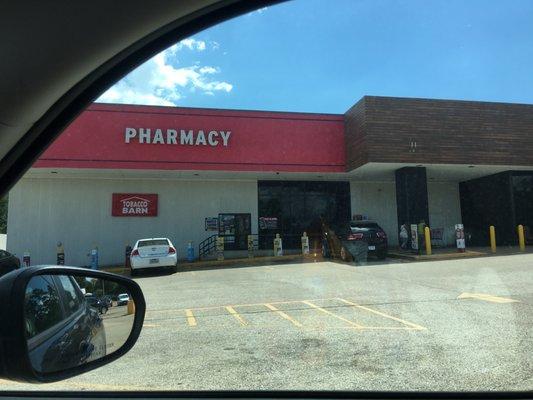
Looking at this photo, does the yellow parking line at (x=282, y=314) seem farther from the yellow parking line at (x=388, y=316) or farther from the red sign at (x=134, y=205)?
the red sign at (x=134, y=205)

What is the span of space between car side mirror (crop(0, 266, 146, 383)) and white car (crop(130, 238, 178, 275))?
7883mm

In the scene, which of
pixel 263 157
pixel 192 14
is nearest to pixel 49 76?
pixel 192 14

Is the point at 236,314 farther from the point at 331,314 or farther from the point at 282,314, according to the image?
the point at 331,314

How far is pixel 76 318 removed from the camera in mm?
2189

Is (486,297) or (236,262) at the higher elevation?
(236,262)

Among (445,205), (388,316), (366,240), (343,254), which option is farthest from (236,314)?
(445,205)

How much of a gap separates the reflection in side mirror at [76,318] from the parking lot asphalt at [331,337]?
74cm

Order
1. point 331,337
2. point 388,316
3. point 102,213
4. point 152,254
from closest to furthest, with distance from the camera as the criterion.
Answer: point 331,337 < point 388,316 < point 102,213 < point 152,254

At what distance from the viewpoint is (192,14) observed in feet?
7.69

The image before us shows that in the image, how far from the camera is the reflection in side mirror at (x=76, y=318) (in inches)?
72.5

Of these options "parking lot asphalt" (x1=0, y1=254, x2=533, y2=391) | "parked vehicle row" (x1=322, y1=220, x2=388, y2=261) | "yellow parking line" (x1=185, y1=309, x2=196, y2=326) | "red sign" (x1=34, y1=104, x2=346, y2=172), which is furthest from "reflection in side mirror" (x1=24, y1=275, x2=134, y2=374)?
"parked vehicle row" (x1=322, y1=220, x2=388, y2=261)

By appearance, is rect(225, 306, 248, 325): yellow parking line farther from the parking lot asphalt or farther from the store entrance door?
the store entrance door

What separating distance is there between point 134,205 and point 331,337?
9262 millimetres

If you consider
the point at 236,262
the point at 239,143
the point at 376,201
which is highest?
the point at 239,143
